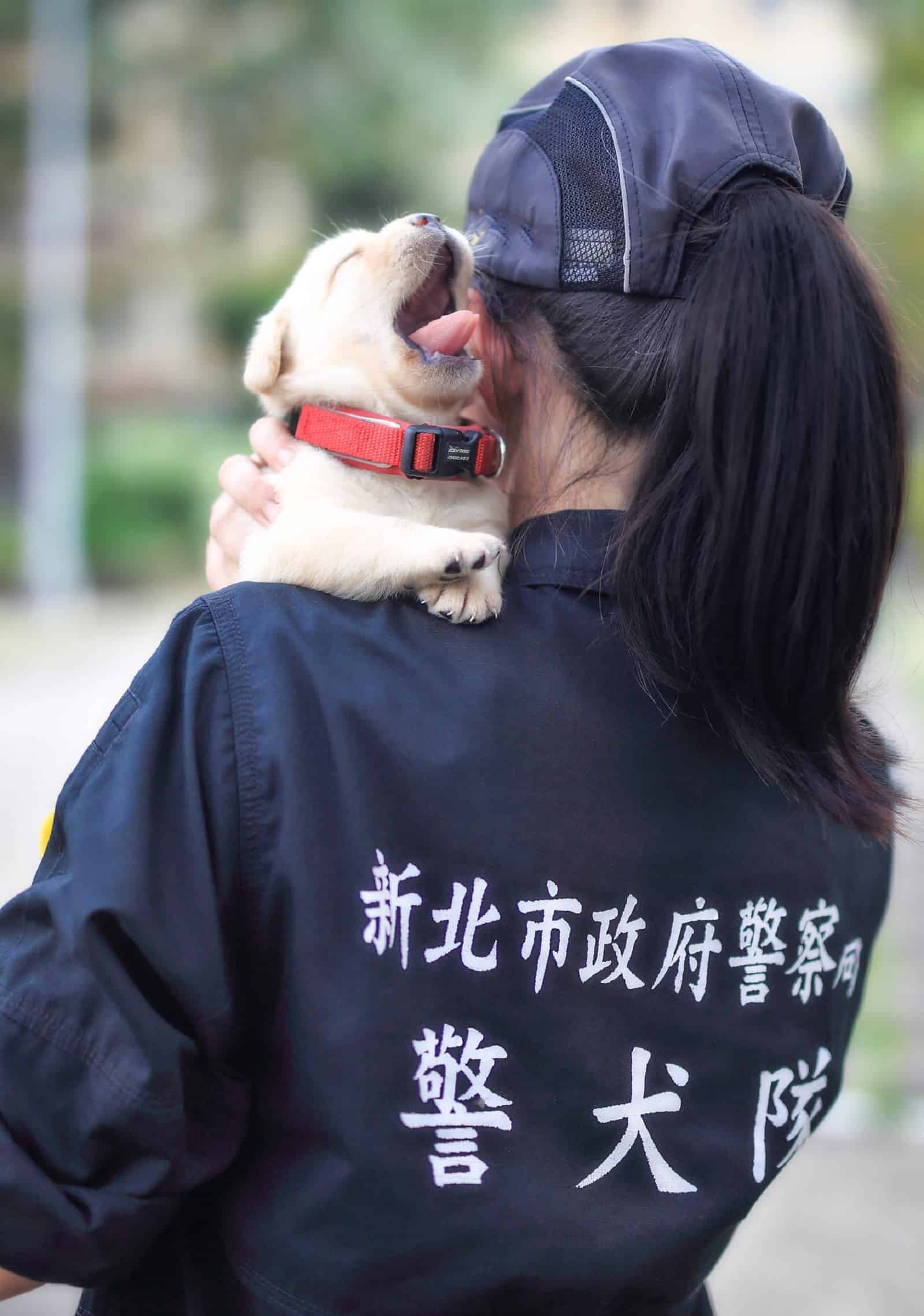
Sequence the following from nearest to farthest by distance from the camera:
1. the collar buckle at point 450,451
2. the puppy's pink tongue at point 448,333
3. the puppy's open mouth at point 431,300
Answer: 1. the collar buckle at point 450,451
2. the puppy's pink tongue at point 448,333
3. the puppy's open mouth at point 431,300

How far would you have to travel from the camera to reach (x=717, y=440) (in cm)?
138

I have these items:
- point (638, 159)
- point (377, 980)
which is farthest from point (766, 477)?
point (377, 980)

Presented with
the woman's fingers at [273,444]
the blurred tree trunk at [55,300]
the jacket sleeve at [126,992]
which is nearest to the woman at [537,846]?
the jacket sleeve at [126,992]

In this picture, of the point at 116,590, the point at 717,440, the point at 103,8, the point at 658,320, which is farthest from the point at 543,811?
the point at 103,8

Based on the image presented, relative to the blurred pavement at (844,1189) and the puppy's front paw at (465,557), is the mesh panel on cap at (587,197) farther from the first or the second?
the blurred pavement at (844,1189)

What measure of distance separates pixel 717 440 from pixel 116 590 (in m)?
16.2

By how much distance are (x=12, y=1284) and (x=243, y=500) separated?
118 centimetres

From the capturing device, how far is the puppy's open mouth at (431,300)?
7.38 ft

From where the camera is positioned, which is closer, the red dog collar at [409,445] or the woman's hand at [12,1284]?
the woman's hand at [12,1284]

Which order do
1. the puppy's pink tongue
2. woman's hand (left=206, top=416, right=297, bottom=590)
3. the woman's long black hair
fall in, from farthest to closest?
woman's hand (left=206, top=416, right=297, bottom=590) → the puppy's pink tongue → the woman's long black hair

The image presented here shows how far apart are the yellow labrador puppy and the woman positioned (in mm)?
226

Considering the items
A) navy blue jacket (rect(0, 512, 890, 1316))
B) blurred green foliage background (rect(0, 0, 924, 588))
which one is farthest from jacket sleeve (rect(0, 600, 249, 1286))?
blurred green foliage background (rect(0, 0, 924, 588))

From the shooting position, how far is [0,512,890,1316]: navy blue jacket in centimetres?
127

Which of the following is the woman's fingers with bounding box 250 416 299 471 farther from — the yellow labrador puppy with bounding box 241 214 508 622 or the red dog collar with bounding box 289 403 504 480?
the red dog collar with bounding box 289 403 504 480
